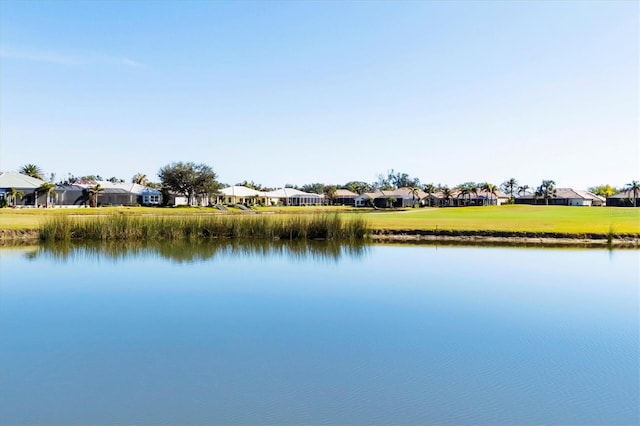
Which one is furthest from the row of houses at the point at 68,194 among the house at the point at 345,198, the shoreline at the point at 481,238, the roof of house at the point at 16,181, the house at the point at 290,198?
the house at the point at 345,198

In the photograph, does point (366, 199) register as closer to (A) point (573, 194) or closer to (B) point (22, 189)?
(A) point (573, 194)

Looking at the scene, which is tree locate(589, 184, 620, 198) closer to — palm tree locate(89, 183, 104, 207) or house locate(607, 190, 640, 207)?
house locate(607, 190, 640, 207)

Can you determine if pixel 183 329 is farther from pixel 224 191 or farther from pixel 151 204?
pixel 224 191

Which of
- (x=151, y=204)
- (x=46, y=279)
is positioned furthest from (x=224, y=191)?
(x=46, y=279)

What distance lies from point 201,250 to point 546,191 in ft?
232

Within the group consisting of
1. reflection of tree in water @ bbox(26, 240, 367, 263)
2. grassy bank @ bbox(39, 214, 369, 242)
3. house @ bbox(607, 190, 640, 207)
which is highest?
house @ bbox(607, 190, 640, 207)

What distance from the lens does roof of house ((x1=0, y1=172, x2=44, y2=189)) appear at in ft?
156

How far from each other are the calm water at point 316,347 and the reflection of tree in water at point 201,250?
334 cm

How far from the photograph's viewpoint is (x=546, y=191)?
3140 inches

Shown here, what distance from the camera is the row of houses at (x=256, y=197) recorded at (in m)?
49.0

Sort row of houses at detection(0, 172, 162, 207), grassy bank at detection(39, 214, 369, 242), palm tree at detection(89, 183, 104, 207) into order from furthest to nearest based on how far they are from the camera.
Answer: palm tree at detection(89, 183, 104, 207) < row of houses at detection(0, 172, 162, 207) < grassy bank at detection(39, 214, 369, 242)

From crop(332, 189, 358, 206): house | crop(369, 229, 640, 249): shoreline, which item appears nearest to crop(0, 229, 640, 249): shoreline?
crop(369, 229, 640, 249): shoreline

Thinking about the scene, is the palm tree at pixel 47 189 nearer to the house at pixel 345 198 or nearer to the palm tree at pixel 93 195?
the palm tree at pixel 93 195

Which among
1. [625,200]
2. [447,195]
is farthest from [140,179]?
[625,200]
